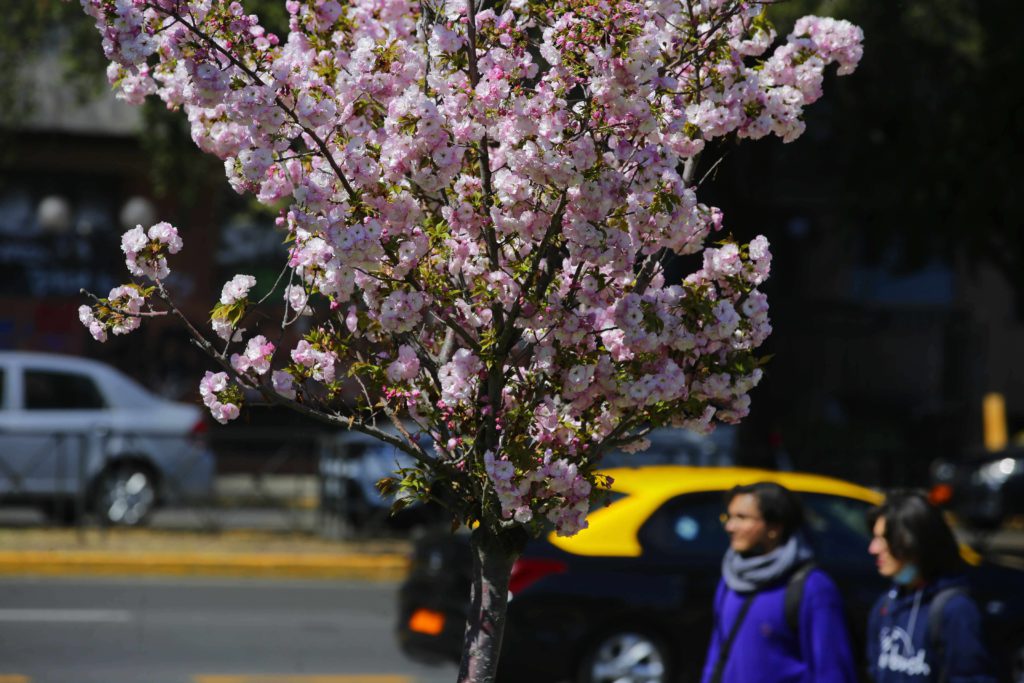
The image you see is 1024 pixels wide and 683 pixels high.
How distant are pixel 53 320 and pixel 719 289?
68.8ft

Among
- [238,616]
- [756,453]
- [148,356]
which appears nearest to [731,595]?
[238,616]

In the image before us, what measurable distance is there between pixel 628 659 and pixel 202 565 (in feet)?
23.0

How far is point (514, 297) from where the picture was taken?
10.3 ft

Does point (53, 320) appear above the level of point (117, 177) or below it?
below

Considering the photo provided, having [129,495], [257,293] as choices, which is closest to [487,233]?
[129,495]

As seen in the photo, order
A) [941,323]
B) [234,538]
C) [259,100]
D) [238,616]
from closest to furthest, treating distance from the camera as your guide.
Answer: [259,100] < [238,616] < [234,538] < [941,323]

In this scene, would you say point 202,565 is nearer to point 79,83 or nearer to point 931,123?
point 79,83

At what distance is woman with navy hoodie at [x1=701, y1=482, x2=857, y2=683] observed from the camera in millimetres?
5059

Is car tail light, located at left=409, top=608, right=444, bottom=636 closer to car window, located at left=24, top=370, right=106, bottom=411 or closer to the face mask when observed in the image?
the face mask

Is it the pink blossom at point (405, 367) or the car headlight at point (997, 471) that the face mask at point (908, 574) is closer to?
the pink blossom at point (405, 367)

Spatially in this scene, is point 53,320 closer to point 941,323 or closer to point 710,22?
point 941,323

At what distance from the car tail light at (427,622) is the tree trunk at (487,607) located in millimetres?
5376

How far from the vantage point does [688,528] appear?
8.77 m

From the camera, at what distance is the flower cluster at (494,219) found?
3.05m
